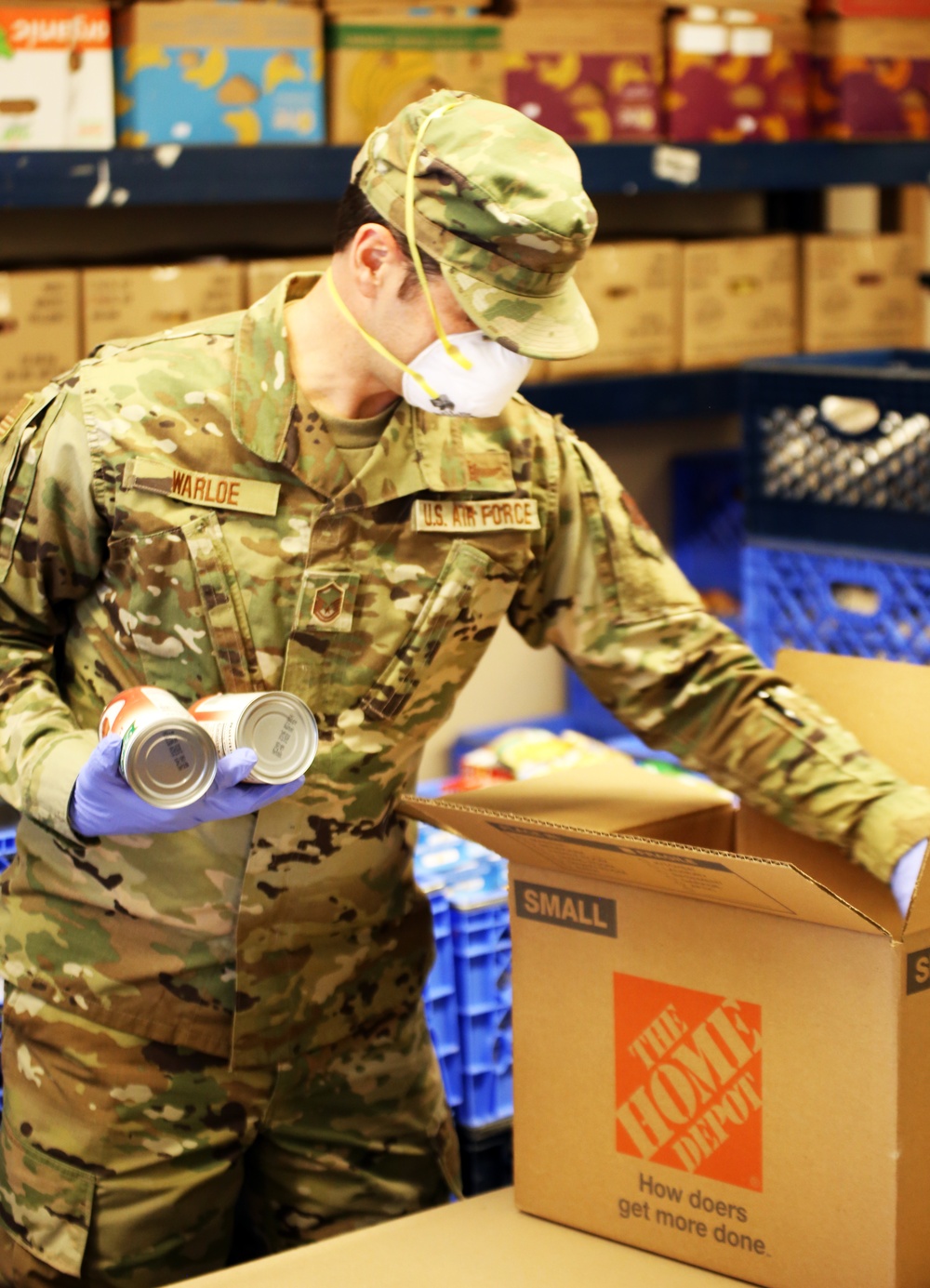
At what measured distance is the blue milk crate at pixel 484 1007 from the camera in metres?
2.15

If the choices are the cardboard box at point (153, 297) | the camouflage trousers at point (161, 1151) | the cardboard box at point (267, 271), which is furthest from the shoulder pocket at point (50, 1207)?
the cardboard box at point (267, 271)

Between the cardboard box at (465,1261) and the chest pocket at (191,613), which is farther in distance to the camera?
the chest pocket at (191,613)

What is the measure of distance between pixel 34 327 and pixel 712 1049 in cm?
175

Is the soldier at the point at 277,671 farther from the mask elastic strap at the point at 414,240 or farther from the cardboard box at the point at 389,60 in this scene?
the cardboard box at the point at 389,60

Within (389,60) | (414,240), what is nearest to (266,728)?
(414,240)

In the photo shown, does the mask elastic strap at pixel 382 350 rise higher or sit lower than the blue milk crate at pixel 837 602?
higher

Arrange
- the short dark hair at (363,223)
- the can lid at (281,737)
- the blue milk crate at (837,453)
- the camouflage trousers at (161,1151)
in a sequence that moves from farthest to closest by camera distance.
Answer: the blue milk crate at (837,453) → the camouflage trousers at (161,1151) → the short dark hair at (363,223) → the can lid at (281,737)

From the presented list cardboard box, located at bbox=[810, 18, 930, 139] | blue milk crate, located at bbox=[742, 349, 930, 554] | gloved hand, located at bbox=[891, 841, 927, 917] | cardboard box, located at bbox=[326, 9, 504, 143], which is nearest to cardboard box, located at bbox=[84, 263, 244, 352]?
cardboard box, located at bbox=[326, 9, 504, 143]

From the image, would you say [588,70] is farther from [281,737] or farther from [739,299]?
[281,737]

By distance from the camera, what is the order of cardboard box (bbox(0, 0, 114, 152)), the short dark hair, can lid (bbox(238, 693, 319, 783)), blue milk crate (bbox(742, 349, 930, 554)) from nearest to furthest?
can lid (bbox(238, 693, 319, 783)) < the short dark hair < blue milk crate (bbox(742, 349, 930, 554)) < cardboard box (bbox(0, 0, 114, 152))

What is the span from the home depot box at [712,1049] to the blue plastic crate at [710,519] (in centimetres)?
219

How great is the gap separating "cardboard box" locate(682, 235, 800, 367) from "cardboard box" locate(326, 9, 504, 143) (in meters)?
0.64

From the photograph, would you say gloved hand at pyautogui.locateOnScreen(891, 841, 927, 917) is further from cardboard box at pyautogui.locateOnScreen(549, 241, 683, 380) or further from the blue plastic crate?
the blue plastic crate

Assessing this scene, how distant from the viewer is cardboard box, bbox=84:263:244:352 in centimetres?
273
